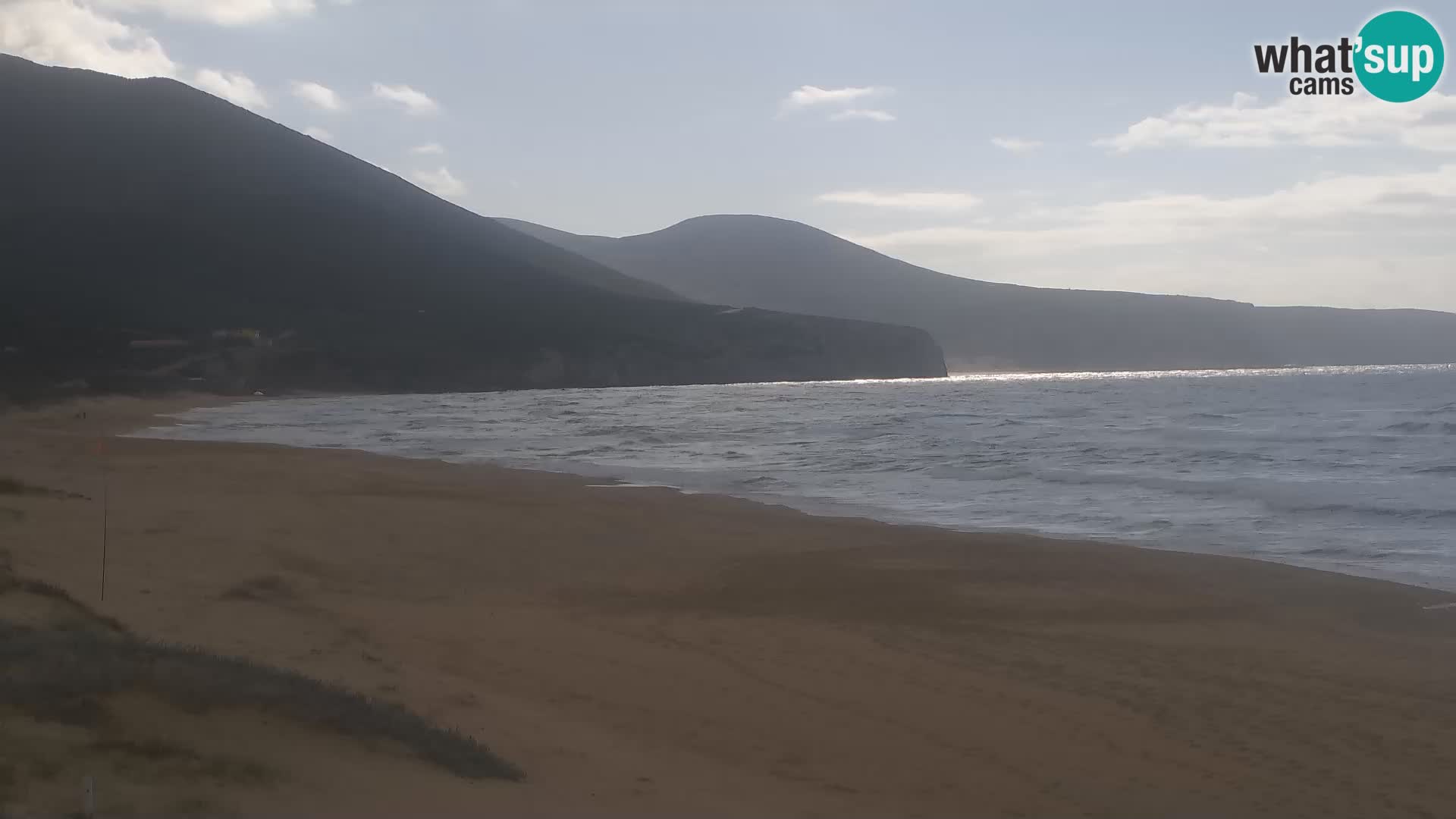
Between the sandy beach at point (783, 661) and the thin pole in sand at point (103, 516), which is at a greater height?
the thin pole in sand at point (103, 516)

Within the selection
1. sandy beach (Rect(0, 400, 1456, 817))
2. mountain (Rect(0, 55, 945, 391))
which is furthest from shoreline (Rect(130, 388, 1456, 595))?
mountain (Rect(0, 55, 945, 391))

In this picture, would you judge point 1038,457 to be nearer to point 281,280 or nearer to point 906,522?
point 906,522

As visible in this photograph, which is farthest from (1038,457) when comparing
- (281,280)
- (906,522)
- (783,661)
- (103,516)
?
(281,280)

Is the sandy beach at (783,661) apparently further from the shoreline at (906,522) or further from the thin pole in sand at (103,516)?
the shoreline at (906,522)

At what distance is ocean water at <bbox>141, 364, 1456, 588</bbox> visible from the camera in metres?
16.3

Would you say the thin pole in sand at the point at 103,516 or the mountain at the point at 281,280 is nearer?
the thin pole in sand at the point at 103,516

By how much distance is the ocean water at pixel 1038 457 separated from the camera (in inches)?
641

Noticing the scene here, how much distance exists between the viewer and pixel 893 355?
132m

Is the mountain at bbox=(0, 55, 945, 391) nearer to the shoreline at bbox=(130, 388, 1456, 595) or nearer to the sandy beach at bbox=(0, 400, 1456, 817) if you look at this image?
the shoreline at bbox=(130, 388, 1456, 595)

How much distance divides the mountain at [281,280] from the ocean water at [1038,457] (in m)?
23.7

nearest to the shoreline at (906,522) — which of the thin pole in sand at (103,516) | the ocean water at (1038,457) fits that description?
the ocean water at (1038,457)

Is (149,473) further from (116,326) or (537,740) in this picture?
(116,326)

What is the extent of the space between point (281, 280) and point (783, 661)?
9658cm

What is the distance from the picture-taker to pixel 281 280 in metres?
95.9
